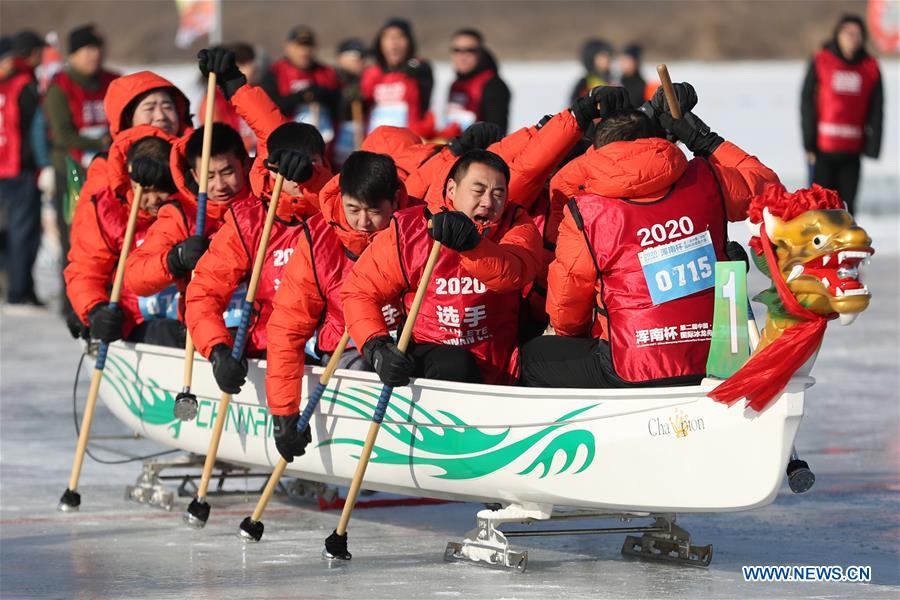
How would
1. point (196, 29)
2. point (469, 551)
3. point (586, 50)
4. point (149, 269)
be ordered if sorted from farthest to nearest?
1. point (196, 29)
2. point (586, 50)
3. point (149, 269)
4. point (469, 551)

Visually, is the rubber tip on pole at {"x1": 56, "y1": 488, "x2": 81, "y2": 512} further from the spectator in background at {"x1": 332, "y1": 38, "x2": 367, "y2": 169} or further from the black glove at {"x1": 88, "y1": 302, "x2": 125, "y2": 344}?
the spectator in background at {"x1": 332, "y1": 38, "x2": 367, "y2": 169}

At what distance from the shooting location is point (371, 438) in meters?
5.45

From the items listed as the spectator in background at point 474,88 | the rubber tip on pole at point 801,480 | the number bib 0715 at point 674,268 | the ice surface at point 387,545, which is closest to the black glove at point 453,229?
the number bib 0715 at point 674,268

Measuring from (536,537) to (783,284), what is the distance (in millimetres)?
1571

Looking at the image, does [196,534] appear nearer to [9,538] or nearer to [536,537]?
[9,538]

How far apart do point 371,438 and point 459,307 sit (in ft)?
1.67

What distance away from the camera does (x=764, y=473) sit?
4711mm

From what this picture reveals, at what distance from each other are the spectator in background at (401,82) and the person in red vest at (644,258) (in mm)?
6047

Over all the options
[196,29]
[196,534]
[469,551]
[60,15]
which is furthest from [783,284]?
[60,15]

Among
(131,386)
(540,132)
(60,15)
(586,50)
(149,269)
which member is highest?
(60,15)

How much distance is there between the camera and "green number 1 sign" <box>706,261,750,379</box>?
4766 millimetres

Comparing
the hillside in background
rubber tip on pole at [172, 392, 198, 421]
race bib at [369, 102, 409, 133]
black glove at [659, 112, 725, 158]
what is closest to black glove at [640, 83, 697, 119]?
black glove at [659, 112, 725, 158]

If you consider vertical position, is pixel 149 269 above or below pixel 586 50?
below

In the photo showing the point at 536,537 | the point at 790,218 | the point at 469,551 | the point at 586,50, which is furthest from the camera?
the point at 586,50
